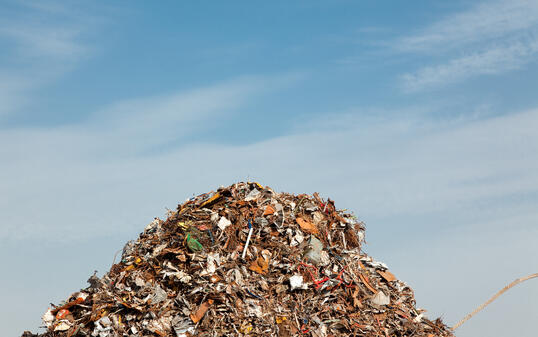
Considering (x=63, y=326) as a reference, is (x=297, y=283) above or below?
above

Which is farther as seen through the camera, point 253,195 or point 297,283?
point 253,195

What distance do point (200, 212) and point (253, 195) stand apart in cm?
129

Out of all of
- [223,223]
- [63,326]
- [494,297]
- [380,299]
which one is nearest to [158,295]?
[223,223]

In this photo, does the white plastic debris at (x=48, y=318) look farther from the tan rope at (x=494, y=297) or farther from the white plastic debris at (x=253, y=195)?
the tan rope at (x=494, y=297)

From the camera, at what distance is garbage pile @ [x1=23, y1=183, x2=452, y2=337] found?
34.1 ft

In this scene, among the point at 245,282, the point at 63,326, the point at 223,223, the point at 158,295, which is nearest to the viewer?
the point at 158,295

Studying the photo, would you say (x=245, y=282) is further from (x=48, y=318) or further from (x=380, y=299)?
(x=48, y=318)

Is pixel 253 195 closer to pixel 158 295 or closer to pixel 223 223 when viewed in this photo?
pixel 223 223

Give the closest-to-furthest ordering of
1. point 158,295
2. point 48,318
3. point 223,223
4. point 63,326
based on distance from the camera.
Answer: point 158,295 → point 63,326 → point 48,318 → point 223,223

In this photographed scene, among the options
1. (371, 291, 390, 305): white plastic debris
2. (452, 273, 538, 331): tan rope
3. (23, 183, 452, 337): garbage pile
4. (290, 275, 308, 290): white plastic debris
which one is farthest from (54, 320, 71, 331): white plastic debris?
(452, 273, 538, 331): tan rope

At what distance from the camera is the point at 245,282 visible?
35.2ft

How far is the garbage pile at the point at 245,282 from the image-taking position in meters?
10.4

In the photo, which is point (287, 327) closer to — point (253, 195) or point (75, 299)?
point (253, 195)

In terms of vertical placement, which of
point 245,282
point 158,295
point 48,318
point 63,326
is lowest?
point 63,326
